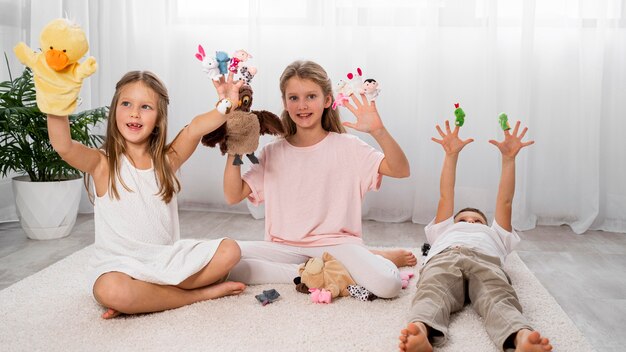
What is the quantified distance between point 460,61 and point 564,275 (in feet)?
3.85

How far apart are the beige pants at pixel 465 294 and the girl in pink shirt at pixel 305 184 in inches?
10.9

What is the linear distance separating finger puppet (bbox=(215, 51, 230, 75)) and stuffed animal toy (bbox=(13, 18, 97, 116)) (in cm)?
34

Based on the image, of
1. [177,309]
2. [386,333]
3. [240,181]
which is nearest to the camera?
[386,333]

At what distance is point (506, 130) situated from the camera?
200cm

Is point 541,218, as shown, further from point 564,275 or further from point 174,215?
point 174,215

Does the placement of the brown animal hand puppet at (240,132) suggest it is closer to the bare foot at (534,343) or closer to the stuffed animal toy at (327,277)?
the stuffed animal toy at (327,277)

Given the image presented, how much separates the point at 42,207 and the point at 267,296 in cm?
123

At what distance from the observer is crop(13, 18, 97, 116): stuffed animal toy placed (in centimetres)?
152

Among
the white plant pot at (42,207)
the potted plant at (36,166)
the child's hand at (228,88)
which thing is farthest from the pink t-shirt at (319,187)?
the white plant pot at (42,207)

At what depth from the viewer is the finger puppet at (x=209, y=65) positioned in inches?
67.1

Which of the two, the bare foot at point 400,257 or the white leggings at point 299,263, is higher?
the white leggings at point 299,263

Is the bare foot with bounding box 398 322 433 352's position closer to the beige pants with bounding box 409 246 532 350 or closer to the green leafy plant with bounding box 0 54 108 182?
the beige pants with bounding box 409 246 532 350

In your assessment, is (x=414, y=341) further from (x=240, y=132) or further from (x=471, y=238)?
(x=240, y=132)

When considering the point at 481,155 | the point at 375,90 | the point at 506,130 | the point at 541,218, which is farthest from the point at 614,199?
the point at 375,90
